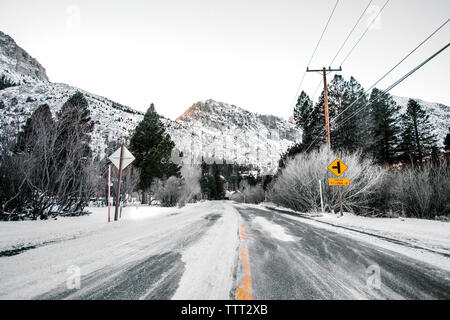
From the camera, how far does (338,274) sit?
2.61 meters

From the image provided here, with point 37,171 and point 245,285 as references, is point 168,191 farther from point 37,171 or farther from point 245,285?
point 245,285

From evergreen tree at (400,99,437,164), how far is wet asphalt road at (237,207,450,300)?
3639 centimetres

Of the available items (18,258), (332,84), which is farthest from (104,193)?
(332,84)

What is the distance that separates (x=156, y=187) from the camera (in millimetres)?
23234

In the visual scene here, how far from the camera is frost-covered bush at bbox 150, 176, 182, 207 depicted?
22.1 m

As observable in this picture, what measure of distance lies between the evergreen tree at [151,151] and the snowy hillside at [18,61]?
171214 millimetres

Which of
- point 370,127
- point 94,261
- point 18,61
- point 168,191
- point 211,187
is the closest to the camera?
point 94,261

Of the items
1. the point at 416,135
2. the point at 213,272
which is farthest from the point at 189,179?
the point at 416,135

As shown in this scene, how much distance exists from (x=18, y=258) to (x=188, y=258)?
2740 millimetres

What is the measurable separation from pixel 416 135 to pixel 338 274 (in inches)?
1655

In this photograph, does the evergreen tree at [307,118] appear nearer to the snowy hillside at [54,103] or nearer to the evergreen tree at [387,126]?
the evergreen tree at [387,126]

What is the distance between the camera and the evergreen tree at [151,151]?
78.9ft
